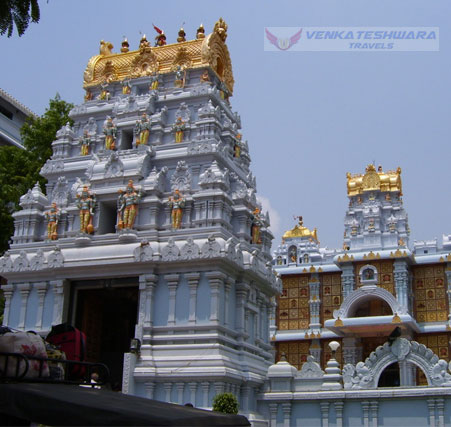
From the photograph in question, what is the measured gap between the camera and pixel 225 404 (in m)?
16.9

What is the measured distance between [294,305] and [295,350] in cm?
263

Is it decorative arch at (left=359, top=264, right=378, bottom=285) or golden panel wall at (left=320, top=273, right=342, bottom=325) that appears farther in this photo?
golden panel wall at (left=320, top=273, right=342, bottom=325)

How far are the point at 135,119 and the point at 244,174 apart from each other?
15.0 ft

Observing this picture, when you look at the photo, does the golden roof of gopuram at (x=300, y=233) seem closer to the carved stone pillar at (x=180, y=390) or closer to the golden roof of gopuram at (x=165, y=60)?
the golden roof of gopuram at (x=165, y=60)

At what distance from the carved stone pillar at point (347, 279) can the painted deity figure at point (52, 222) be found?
1947cm

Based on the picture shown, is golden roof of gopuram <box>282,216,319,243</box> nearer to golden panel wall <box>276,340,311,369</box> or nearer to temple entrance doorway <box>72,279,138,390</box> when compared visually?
golden panel wall <box>276,340,311,369</box>

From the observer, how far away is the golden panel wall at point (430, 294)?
3553 cm

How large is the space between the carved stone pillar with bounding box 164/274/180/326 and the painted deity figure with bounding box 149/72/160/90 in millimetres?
8307

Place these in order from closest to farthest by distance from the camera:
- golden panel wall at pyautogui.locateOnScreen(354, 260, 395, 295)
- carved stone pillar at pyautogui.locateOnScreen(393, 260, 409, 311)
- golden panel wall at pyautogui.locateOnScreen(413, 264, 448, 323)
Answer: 1. carved stone pillar at pyautogui.locateOnScreen(393, 260, 409, 311)
2. golden panel wall at pyautogui.locateOnScreen(413, 264, 448, 323)
3. golden panel wall at pyautogui.locateOnScreen(354, 260, 395, 295)

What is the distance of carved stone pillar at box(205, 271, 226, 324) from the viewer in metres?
19.4

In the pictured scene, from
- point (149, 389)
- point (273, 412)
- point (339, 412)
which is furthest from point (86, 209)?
point (339, 412)

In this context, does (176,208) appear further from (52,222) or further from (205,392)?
(205,392)

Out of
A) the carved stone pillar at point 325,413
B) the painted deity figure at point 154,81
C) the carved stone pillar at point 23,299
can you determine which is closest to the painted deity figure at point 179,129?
the painted deity figure at point 154,81

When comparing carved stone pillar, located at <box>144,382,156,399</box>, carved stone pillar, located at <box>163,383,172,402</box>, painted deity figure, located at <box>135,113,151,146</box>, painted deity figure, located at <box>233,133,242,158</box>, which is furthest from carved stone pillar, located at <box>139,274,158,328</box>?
Result: painted deity figure, located at <box>233,133,242,158</box>
